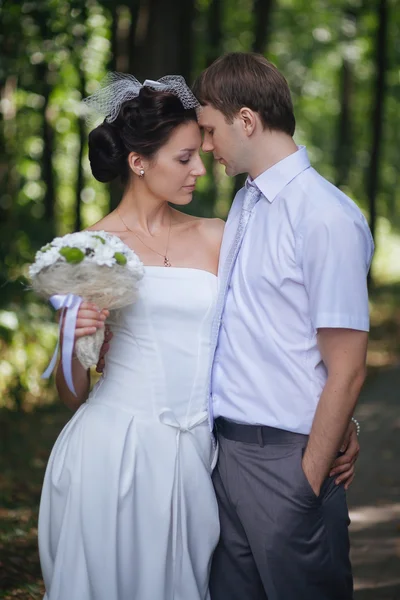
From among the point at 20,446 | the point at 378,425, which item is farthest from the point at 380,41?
the point at 20,446

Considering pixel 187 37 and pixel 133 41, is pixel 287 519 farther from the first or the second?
pixel 187 37

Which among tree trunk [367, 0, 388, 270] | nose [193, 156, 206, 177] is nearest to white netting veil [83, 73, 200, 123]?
nose [193, 156, 206, 177]

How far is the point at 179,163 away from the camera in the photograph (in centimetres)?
379

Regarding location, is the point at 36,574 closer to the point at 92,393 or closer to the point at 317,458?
the point at 92,393

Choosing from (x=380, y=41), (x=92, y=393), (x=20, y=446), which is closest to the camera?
(x=92, y=393)

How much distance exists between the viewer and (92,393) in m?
3.87

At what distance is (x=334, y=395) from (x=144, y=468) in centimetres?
86

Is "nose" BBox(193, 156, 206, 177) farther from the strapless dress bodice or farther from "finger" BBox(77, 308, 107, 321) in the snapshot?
"finger" BBox(77, 308, 107, 321)

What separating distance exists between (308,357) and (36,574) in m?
2.98

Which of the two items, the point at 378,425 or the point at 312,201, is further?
the point at 378,425

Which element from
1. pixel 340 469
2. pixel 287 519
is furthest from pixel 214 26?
pixel 287 519

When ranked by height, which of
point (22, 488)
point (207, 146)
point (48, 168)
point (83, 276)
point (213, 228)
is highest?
point (48, 168)

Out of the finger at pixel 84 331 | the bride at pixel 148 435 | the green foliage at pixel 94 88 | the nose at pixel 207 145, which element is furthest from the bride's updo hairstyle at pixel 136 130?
the green foliage at pixel 94 88

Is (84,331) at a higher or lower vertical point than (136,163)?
lower
